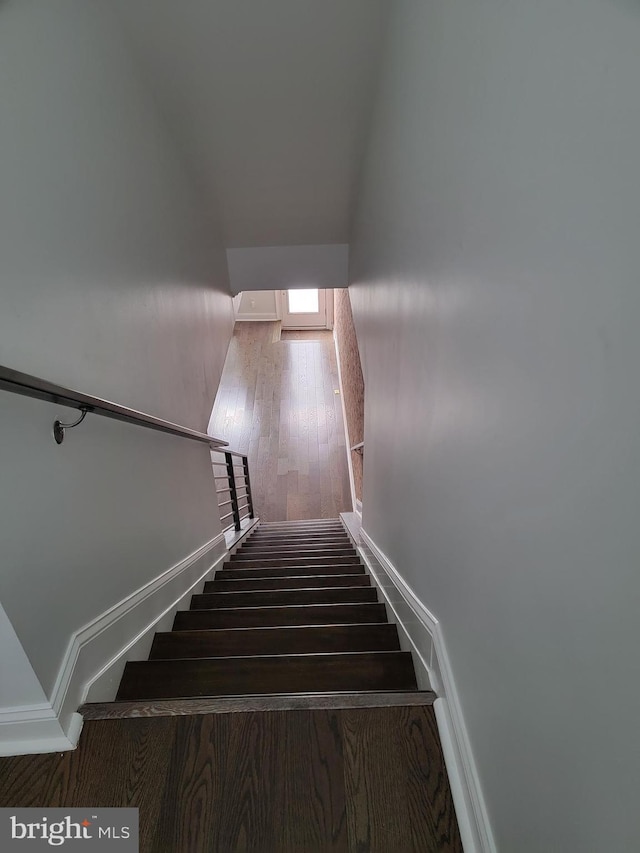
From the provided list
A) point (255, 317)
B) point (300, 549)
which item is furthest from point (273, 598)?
point (255, 317)

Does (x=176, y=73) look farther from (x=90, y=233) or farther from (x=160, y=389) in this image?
(x=160, y=389)

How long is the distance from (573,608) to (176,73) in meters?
2.77

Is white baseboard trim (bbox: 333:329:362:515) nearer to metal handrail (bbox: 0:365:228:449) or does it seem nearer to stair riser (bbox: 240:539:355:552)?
stair riser (bbox: 240:539:355:552)

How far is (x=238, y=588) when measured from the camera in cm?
239

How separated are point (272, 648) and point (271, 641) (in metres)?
0.03

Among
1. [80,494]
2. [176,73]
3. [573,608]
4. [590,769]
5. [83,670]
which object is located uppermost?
[176,73]

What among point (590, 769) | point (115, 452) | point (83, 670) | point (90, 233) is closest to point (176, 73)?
point (90, 233)

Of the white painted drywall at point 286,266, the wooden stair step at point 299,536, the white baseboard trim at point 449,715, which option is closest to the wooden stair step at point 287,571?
the wooden stair step at point 299,536

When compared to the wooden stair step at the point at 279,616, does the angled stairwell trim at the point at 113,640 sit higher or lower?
higher

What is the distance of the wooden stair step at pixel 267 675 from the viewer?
4.54ft

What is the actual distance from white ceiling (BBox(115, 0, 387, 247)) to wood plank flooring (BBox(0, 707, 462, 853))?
103 inches

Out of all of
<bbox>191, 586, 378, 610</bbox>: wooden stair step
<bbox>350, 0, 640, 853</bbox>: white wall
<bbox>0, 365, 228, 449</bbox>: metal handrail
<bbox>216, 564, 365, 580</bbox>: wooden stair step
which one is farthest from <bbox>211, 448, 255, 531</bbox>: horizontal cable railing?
<bbox>350, 0, 640, 853</bbox>: white wall

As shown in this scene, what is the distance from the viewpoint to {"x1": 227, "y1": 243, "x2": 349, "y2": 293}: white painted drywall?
4258 mm

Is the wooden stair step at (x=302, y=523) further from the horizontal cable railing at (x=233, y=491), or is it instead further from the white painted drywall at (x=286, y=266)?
the white painted drywall at (x=286, y=266)
